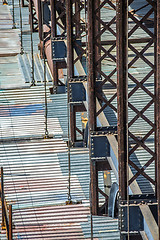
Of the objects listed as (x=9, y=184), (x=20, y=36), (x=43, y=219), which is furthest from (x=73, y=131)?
(x=20, y=36)

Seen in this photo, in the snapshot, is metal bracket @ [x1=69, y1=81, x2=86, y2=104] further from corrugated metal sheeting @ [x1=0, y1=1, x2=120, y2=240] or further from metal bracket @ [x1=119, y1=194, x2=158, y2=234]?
metal bracket @ [x1=119, y1=194, x2=158, y2=234]

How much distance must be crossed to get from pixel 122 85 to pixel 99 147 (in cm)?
487

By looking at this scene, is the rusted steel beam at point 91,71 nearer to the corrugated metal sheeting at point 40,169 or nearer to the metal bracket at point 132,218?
the corrugated metal sheeting at point 40,169

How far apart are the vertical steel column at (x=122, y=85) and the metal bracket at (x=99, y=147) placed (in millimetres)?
3698

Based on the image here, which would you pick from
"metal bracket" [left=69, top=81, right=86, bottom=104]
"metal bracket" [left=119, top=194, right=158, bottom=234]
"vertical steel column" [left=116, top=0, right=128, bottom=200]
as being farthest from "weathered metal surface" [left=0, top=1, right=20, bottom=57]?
"metal bracket" [left=119, top=194, right=158, bottom=234]

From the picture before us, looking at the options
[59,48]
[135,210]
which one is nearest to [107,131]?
[135,210]

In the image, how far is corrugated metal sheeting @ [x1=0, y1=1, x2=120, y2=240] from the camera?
60.7ft

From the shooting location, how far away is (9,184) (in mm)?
21344

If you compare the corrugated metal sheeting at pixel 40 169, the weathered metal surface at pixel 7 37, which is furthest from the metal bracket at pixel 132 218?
the weathered metal surface at pixel 7 37

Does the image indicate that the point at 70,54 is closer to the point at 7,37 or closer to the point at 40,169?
the point at 40,169

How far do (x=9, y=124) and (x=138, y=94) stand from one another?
4.98m

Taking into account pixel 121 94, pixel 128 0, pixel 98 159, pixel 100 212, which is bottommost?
pixel 100 212

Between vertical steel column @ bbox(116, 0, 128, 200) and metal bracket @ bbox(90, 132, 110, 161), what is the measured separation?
370 centimetres

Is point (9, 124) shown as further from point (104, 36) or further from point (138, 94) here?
point (104, 36)
